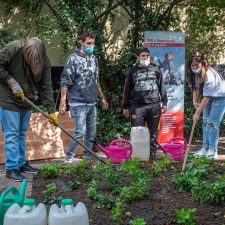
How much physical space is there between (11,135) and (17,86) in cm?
63

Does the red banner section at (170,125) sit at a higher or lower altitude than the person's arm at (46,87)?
lower

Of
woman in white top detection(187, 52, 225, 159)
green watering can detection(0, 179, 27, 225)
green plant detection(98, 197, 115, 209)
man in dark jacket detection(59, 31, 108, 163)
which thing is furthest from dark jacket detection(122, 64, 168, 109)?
green watering can detection(0, 179, 27, 225)

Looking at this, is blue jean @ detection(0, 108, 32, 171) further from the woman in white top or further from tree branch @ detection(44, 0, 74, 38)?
tree branch @ detection(44, 0, 74, 38)

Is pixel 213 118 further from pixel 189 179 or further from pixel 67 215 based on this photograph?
pixel 67 215

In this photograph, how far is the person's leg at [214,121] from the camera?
6211 millimetres

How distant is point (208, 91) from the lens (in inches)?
236

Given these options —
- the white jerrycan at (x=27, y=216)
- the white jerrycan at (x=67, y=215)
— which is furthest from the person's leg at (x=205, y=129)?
the white jerrycan at (x=27, y=216)

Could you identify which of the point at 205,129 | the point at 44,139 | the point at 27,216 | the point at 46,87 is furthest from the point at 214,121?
the point at 27,216

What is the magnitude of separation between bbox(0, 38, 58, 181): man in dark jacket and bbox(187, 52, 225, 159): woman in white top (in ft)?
7.93

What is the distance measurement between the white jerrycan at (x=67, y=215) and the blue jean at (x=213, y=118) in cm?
426

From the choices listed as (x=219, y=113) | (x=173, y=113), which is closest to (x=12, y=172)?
(x=219, y=113)

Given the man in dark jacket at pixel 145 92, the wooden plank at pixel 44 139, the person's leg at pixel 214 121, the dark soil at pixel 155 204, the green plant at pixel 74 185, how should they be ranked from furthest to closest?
the wooden plank at pixel 44 139
the person's leg at pixel 214 121
the man in dark jacket at pixel 145 92
the green plant at pixel 74 185
the dark soil at pixel 155 204

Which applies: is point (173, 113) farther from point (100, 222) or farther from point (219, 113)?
point (100, 222)

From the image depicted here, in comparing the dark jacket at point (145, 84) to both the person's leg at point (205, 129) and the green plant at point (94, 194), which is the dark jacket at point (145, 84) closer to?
the person's leg at point (205, 129)
